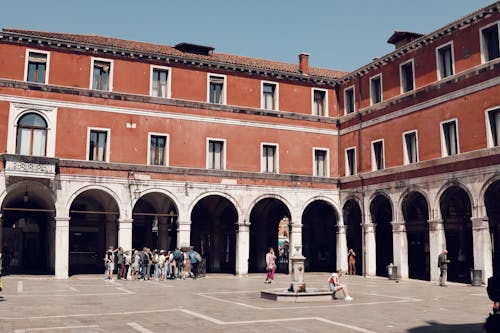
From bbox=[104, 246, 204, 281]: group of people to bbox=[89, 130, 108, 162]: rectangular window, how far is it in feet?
14.4

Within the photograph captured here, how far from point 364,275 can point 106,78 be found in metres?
16.8

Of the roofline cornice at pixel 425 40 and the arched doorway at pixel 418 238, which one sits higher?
the roofline cornice at pixel 425 40

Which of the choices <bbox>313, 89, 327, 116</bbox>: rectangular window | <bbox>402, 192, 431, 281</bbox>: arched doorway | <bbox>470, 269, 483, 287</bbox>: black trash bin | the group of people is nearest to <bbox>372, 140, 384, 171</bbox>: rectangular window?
<bbox>402, 192, 431, 281</bbox>: arched doorway

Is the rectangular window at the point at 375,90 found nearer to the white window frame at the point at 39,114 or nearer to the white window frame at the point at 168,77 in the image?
the white window frame at the point at 168,77

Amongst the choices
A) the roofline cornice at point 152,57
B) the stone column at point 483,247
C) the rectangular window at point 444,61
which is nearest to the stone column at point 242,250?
the roofline cornice at point 152,57

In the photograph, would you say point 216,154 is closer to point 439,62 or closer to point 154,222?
point 154,222

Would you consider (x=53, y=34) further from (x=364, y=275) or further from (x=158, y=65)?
(x=364, y=275)

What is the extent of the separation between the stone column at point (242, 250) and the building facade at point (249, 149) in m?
0.08

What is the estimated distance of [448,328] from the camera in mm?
11508

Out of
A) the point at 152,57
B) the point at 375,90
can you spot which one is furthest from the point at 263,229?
the point at 152,57

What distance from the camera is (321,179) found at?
31.1 meters

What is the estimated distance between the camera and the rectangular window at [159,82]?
28109 mm

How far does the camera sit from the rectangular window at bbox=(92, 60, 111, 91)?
88.3 ft

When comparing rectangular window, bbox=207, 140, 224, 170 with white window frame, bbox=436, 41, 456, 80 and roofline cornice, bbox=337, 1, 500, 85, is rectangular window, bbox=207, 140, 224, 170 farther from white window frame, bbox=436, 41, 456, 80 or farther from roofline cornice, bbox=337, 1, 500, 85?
white window frame, bbox=436, 41, 456, 80
